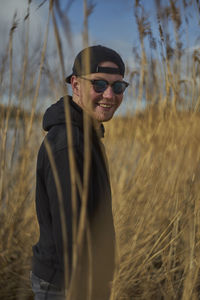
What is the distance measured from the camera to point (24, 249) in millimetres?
1375

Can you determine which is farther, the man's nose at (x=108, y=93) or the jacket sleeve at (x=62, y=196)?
the man's nose at (x=108, y=93)

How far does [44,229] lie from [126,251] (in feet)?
1.72

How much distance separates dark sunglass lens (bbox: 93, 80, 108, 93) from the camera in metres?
0.78

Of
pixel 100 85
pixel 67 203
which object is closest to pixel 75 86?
pixel 100 85

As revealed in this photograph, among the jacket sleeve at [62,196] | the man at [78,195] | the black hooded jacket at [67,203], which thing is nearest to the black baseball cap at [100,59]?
the man at [78,195]

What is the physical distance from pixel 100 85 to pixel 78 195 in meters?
0.30

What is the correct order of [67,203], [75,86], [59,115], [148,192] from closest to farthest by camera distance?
[67,203] → [59,115] → [75,86] → [148,192]

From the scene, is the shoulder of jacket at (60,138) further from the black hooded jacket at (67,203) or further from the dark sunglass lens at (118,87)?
the dark sunglass lens at (118,87)

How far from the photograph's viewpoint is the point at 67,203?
0.61 meters

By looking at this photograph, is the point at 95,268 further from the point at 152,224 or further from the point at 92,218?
the point at 152,224

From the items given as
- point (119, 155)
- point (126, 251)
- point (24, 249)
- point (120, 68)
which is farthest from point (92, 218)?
point (119, 155)

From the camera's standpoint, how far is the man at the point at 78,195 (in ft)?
2.03

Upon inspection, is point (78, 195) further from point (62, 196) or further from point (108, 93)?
point (108, 93)

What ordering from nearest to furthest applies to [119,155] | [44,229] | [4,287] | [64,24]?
[64,24] < [44,229] < [4,287] < [119,155]
